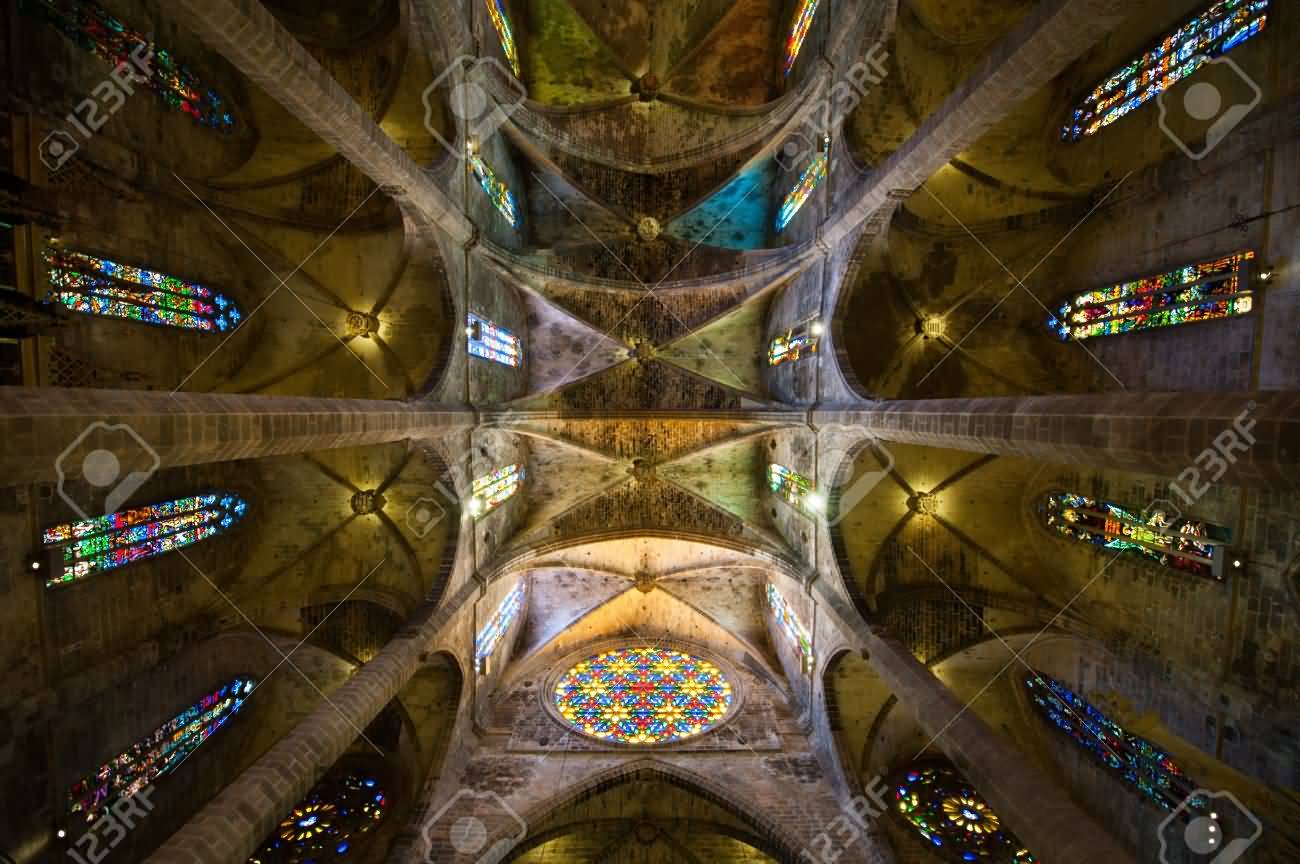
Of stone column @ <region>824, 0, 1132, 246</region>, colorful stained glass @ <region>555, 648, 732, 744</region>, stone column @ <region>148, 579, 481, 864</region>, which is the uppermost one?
stone column @ <region>824, 0, 1132, 246</region>

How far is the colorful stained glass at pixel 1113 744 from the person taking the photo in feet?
32.4

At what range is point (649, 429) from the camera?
15.1 metres

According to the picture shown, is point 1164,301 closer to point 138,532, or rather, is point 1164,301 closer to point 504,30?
point 504,30

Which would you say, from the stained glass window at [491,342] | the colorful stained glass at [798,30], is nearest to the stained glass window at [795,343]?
the colorful stained glass at [798,30]

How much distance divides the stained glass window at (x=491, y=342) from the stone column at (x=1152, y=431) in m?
8.85

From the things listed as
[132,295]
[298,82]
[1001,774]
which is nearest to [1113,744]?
[1001,774]

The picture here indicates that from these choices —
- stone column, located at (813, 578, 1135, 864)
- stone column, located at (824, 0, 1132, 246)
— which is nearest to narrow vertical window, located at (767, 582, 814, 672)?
stone column, located at (813, 578, 1135, 864)

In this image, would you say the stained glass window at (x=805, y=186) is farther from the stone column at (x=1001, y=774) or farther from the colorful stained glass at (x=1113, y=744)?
the colorful stained glass at (x=1113, y=744)

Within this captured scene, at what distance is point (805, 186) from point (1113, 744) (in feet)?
40.8

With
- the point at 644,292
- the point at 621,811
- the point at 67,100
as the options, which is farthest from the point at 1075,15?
the point at 621,811

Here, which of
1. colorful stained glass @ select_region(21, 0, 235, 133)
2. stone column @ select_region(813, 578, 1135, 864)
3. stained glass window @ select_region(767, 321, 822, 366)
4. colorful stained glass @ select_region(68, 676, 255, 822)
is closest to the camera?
stone column @ select_region(813, 578, 1135, 864)

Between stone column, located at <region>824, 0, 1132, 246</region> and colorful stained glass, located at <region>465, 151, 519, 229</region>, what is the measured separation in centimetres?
775

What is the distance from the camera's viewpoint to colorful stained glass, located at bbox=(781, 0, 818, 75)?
1277cm

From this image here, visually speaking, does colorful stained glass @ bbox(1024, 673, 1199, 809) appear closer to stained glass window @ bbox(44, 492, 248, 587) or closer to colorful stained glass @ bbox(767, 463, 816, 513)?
colorful stained glass @ bbox(767, 463, 816, 513)
